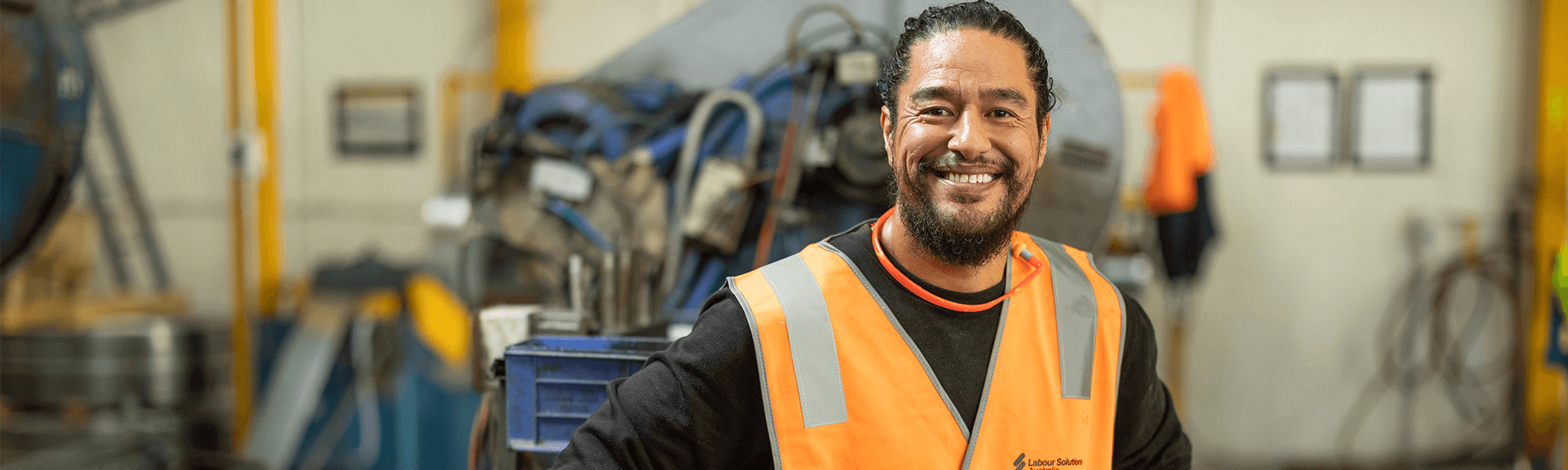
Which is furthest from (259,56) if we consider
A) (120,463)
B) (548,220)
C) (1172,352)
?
(1172,352)

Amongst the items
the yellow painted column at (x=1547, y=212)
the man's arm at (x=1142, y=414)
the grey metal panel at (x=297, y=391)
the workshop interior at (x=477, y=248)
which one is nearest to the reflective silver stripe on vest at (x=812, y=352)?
the man's arm at (x=1142, y=414)

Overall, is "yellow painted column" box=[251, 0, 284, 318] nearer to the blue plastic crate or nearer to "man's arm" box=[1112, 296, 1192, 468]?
the blue plastic crate

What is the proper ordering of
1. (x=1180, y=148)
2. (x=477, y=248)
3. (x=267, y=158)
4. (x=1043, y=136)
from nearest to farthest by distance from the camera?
(x=1043, y=136) < (x=477, y=248) < (x=1180, y=148) < (x=267, y=158)

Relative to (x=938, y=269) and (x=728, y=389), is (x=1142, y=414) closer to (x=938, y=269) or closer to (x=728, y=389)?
(x=938, y=269)

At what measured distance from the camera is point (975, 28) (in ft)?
3.03

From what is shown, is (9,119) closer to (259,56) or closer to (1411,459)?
(259,56)

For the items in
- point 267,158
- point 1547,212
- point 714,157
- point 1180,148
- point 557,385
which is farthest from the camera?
point 267,158

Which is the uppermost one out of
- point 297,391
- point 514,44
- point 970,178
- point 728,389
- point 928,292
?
point 514,44

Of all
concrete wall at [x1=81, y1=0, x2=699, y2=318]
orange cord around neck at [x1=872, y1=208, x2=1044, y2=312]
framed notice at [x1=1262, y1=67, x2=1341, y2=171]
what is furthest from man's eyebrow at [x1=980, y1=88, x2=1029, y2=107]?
framed notice at [x1=1262, y1=67, x2=1341, y2=171]

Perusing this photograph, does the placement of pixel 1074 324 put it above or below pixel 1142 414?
above

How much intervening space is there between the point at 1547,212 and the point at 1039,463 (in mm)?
3664

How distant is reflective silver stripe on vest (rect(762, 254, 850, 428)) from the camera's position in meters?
0.97

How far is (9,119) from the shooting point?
234 cm

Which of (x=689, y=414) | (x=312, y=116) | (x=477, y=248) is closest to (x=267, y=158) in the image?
(x=312, y=116)
